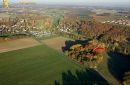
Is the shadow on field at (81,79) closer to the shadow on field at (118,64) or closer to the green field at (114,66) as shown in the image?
the green field at (114,66)

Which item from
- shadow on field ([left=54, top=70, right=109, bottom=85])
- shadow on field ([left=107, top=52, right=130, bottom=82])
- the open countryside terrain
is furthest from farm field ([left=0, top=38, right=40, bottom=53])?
shadow on field ([left=107, top=52, right=130, bottom=82])

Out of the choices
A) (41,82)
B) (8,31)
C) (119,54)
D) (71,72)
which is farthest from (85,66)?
(8,31)

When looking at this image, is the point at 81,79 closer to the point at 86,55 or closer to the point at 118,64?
the point at 86,55

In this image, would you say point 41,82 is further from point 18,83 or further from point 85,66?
point 85,66

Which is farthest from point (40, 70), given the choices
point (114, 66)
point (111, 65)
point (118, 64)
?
point (118, 64)

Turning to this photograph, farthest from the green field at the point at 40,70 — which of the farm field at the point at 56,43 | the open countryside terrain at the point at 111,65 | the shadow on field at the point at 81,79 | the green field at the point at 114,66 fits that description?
the farm field at the point at 56,43

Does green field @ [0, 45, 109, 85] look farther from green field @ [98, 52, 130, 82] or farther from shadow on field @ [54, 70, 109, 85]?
green field @ [98, 52, 130, 82]
